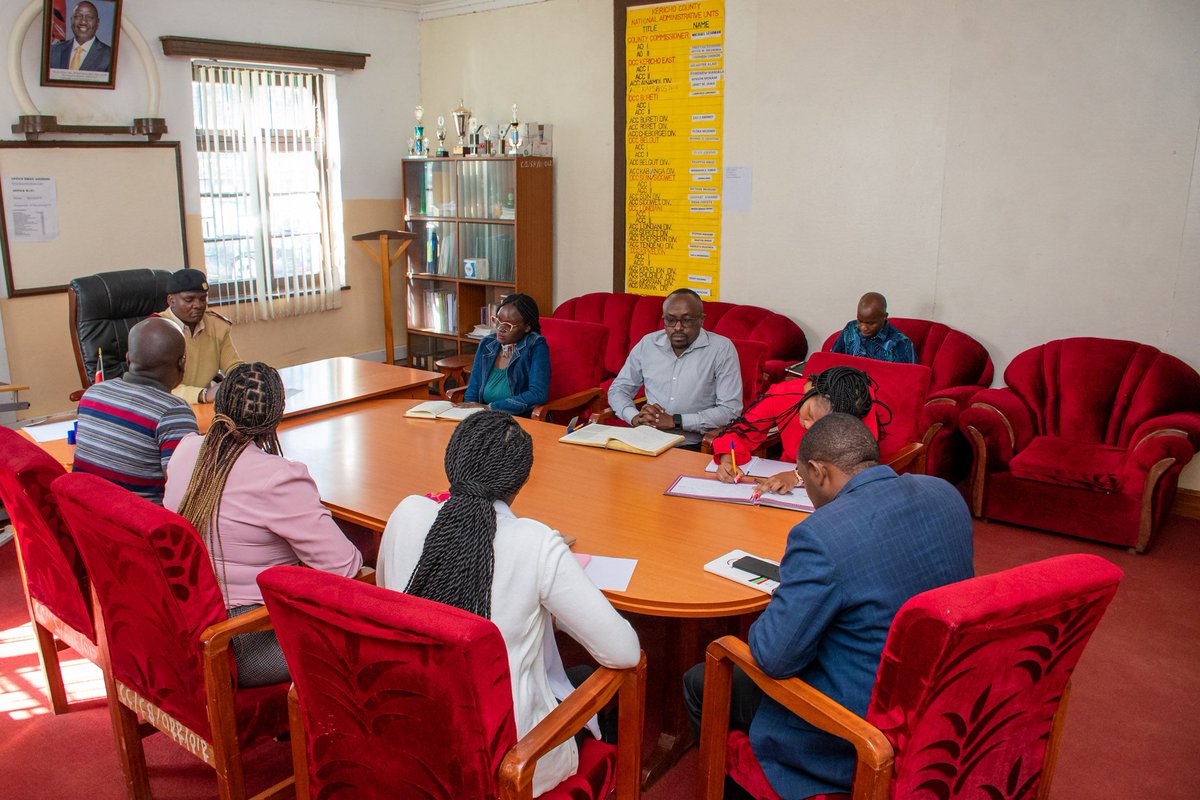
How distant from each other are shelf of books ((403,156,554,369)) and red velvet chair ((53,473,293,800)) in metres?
4.45

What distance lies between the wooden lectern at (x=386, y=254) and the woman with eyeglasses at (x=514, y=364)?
2812mm

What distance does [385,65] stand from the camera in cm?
721

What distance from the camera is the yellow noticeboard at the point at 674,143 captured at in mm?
5816

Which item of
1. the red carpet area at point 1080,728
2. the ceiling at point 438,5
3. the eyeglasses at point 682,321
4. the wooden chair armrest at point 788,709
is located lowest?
the red carpet area at point 1080,728

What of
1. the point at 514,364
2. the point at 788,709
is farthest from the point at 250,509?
the point at 514,364

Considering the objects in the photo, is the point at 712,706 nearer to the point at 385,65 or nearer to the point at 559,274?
the point at 559,274

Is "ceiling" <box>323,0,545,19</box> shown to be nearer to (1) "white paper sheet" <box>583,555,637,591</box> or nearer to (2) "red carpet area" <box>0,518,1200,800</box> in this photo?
(2) "red carpet area" <box>0,518,1200,800</box>

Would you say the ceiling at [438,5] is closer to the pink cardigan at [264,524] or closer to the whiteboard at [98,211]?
the whiteboard at [98,211]

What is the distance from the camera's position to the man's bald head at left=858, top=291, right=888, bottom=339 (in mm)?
4594

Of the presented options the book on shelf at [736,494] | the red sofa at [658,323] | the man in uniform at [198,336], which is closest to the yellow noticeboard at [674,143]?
the red sofa at [658,323]

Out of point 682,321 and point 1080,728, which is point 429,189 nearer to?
point 682,321

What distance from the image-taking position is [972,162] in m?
4.94

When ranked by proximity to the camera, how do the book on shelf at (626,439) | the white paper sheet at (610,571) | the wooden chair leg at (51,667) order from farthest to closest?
the book on shelf at (626,439) → the wooden chair leg at (51,667) → the white paper sheet at (610,571)

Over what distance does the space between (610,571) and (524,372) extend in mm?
2076
